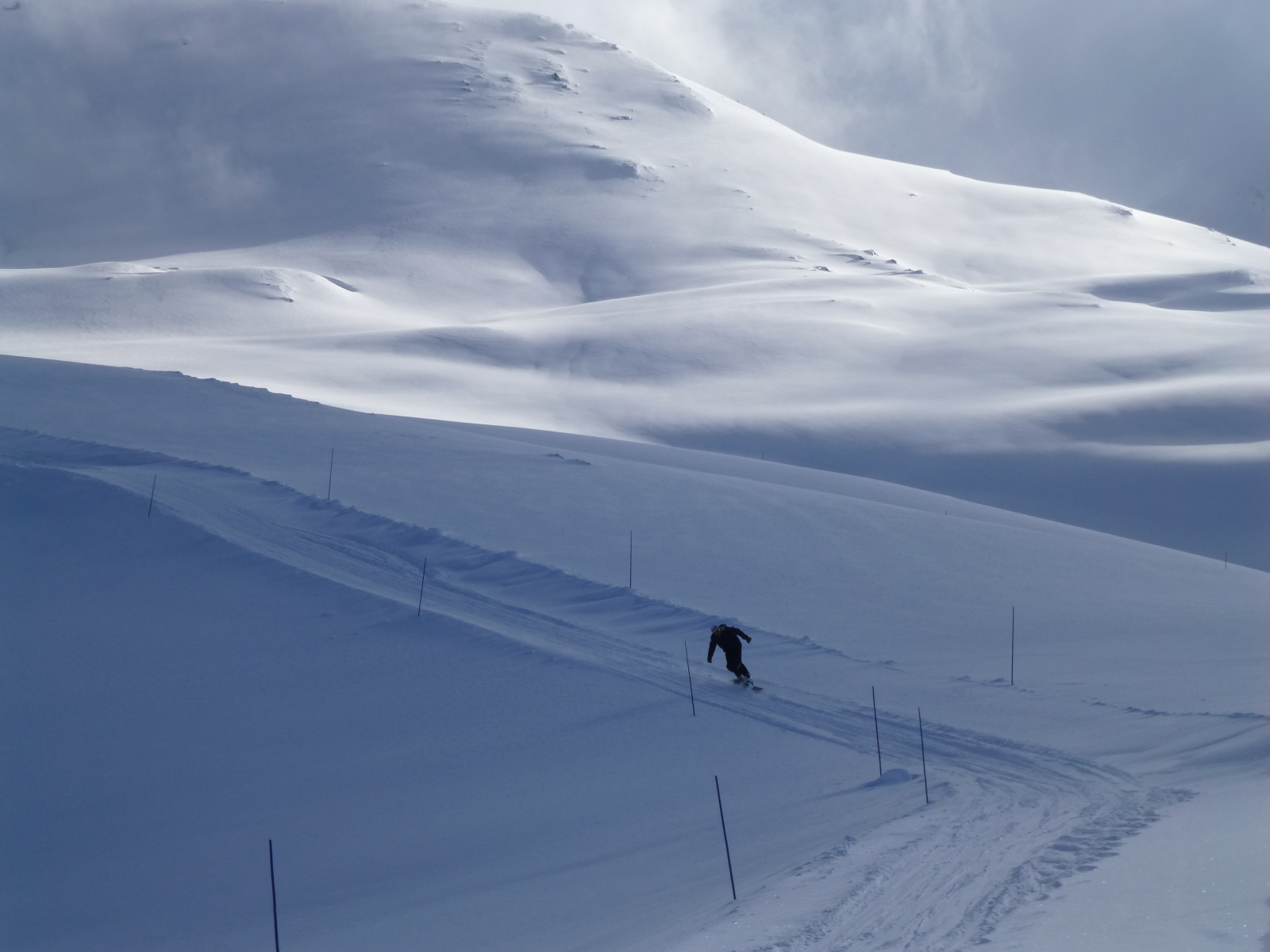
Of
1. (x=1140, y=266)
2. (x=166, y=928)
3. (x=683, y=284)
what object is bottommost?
(x=166, y=928)

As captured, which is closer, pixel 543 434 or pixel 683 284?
pixel 543 434

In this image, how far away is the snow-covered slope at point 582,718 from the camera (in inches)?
315

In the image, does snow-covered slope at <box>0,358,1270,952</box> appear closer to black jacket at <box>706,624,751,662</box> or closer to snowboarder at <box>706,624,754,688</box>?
snowboarder at <box>706,624,754,688</box>

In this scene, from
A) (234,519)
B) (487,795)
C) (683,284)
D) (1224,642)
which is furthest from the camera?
(683,284)

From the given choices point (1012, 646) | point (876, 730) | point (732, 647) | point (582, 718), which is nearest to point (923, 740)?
point (876, 730)

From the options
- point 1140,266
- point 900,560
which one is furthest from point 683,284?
point 900,560

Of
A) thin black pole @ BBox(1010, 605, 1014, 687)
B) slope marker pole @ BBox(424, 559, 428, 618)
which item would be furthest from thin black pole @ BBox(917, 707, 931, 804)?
slope marker pole @ BBox(424, 559, 428, 618)

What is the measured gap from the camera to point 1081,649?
13438 millimetres

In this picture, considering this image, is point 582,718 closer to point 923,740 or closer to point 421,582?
point 923,740

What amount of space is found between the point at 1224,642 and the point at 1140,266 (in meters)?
73.5

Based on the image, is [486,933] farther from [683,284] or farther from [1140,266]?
[1140,266]

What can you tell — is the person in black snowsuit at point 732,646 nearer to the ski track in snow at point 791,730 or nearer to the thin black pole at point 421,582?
the ski track in snow at point 791,730

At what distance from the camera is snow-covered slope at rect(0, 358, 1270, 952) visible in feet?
26.2

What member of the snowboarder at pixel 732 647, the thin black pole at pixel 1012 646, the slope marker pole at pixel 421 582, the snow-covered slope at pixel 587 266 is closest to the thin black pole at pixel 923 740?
the thin black pole at pixel 1012 646
